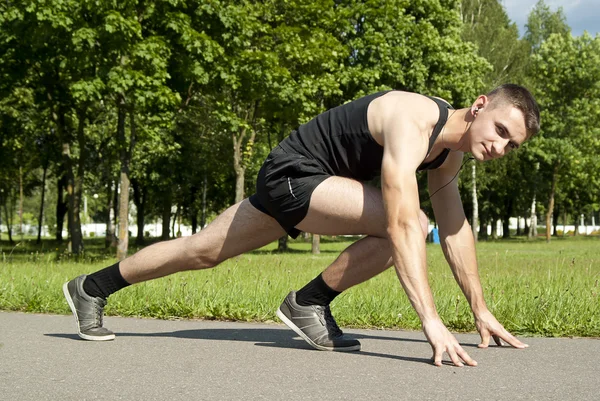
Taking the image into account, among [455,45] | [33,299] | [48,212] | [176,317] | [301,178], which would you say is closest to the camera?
[301,178]

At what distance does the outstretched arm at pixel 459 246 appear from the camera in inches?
Result: 165

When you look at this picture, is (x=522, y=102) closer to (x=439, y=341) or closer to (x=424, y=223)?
(x=424, y=223)

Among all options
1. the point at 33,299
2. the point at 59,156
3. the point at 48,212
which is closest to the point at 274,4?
the point at 59,156

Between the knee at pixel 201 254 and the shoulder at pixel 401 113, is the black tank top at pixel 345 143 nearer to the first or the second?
the shoulder at pixel 401 113

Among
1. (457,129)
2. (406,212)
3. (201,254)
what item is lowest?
(201,254)

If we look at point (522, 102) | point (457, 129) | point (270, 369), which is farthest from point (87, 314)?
point (522, 102)

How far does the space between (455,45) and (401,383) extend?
2813 centimetres

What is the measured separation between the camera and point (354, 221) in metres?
3.88

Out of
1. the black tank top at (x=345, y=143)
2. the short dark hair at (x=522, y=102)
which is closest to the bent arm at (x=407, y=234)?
the black tank top at (x=345, y=143)

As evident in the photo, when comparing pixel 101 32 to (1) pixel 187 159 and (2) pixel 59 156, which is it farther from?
(1) pixel 187 159

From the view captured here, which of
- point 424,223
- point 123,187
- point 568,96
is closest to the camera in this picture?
point 424,223

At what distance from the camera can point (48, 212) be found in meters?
73.5

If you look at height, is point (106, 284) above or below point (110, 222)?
below

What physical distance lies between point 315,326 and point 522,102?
5.32ft
